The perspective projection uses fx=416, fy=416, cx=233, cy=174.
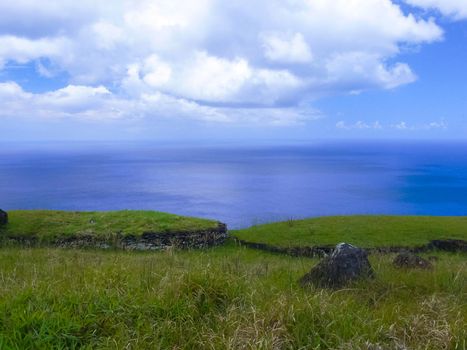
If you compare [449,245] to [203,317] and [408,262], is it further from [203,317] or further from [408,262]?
[203,317]

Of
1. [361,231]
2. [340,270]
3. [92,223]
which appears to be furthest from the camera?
[92,223]

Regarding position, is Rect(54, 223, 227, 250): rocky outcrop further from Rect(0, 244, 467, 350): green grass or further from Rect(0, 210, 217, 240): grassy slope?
Rect(0, 244, 467, 350): green grass

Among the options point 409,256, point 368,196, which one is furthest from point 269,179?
point 409,256

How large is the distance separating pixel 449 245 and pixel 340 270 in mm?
22341

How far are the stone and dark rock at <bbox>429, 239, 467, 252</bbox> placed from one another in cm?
2103

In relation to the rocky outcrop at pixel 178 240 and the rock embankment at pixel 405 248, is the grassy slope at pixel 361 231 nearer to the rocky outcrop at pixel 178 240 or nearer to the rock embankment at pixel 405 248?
the rock embankment at pixel 405 248

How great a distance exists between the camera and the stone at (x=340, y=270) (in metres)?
7.94

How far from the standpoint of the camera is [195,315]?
5520 mm

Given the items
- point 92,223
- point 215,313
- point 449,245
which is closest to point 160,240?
point 92,223

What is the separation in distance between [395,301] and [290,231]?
22.7 m

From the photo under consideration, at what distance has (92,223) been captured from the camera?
1162 inches

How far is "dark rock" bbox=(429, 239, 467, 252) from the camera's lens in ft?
87.1

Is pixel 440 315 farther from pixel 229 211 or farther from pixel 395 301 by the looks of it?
pixel 229 211

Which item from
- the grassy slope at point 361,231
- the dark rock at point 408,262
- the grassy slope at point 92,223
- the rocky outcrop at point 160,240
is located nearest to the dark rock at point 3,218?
the grassy slope at point 92,223
